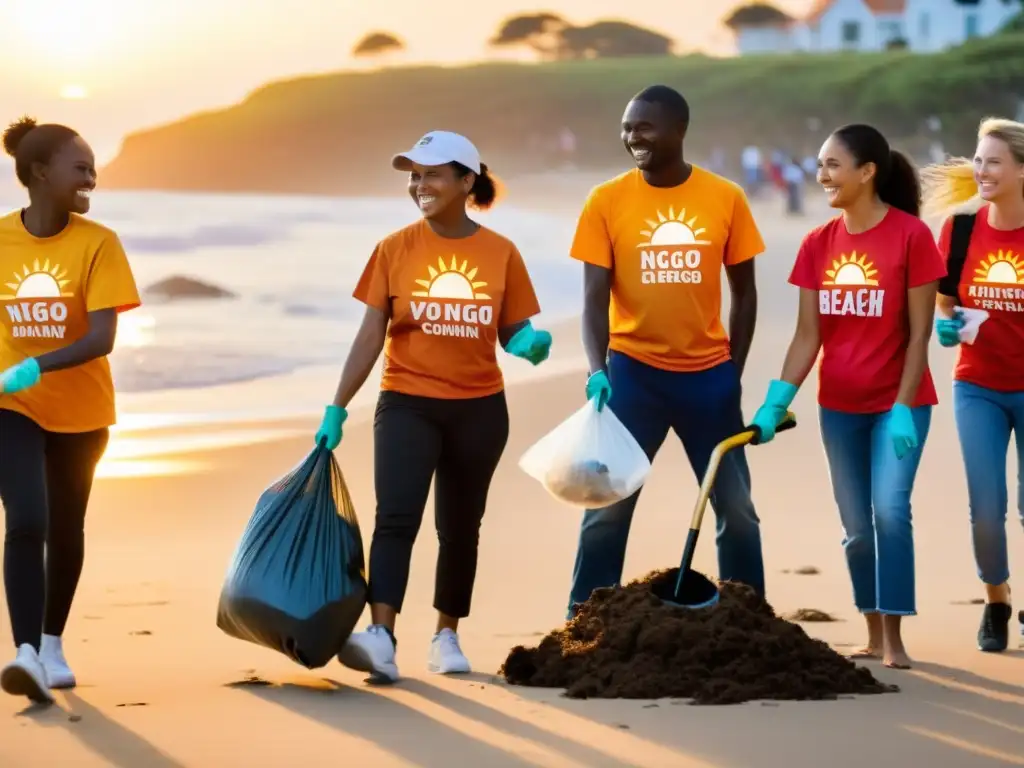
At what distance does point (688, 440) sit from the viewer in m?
5.77

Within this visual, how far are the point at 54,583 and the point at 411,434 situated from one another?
3.68 ft

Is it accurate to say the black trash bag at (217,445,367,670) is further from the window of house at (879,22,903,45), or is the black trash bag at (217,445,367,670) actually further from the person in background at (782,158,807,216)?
the window of house at (879,22,903,45)

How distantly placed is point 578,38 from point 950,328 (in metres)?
94.9

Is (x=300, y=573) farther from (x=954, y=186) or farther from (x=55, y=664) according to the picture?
(x=954, y=186)

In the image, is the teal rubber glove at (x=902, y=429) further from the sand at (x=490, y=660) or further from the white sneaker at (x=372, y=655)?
the white sneaker at (x=372, y=655)

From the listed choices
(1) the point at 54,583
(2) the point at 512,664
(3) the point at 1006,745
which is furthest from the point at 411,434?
(3) the point at 1006,745

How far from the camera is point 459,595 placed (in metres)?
5.79

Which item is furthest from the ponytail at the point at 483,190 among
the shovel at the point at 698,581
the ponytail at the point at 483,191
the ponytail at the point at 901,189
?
the ponytail at the point at 901,189

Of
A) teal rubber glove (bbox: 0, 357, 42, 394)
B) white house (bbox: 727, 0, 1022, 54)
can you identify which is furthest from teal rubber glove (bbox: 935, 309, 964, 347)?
white house (bbox: 727, 0, 1022, 54)

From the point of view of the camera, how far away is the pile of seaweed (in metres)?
5.09

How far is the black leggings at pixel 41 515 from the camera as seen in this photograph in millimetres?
5219

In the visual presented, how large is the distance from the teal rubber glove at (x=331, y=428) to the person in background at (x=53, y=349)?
611mm

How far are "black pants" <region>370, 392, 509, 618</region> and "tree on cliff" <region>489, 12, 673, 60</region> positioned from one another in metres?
93.7

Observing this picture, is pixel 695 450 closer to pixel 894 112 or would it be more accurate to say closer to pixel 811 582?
pixel 811 582
